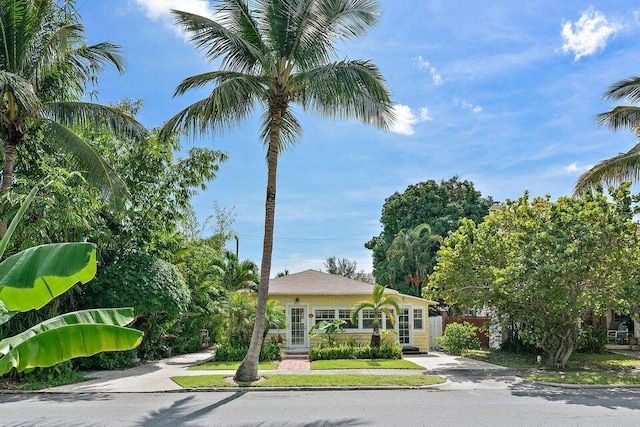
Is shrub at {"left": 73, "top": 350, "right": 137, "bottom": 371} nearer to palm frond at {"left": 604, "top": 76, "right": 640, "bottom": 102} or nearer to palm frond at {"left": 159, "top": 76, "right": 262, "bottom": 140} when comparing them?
palm frond at {"left": 159, "top": 76, "right": 262, "bottom": 140}

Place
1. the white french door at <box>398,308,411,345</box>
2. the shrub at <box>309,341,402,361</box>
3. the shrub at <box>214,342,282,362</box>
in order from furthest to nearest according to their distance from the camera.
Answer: the white french door at <box>398,308,411,345</box> < the shrub at <box>309,341,402,361</box> < the shrub at <box>214,342,282,362</box>

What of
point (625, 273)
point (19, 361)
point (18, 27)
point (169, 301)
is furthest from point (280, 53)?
point (625, 273)

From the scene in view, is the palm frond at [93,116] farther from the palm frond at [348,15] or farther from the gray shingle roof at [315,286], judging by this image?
the gray shingle roof at [315,286]

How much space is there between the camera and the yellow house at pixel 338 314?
2294cm

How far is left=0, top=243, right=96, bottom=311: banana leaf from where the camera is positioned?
5.30m

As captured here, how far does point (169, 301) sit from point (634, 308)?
1499 centimetres

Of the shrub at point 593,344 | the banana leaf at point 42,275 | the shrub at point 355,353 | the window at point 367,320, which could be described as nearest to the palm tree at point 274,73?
the shrub at point 355,353

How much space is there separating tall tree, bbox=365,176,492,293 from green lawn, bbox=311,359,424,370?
19339mm

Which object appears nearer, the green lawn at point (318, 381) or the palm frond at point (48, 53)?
the palm frond at point (48, 53)

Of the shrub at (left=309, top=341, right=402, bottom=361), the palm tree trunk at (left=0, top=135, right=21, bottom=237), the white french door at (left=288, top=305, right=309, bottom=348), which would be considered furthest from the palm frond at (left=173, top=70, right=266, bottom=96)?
the white french door at (left=288, top=305, right=309, bottom=348)

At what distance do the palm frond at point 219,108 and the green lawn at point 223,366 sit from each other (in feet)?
25.5

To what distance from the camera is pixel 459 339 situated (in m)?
22.3

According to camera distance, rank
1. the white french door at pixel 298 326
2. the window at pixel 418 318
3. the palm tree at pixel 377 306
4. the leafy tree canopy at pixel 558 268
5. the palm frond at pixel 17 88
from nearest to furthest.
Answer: the palm frond at pixel 17 88
the leafy tree canopy at pixel 558 268
the palm tree at pixel 377 306
the white french door at pixel 298 326
the window at pixel 418 318

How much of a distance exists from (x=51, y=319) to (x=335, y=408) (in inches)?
268
